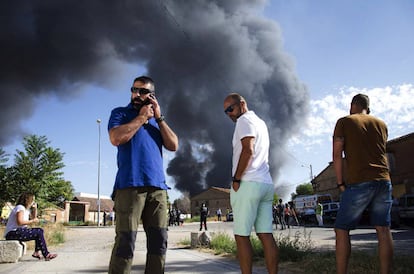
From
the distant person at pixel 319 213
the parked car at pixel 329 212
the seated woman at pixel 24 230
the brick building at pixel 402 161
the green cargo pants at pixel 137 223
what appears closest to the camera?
the green cargo pants at pixel 137 223

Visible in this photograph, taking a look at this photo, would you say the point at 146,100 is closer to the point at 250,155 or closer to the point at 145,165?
the point at 145,165

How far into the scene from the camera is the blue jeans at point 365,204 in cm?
338

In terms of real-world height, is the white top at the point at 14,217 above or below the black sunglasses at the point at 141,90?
below

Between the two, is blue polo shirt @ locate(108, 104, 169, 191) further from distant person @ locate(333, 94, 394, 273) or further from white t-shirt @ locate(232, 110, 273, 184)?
distant person @ locate(333, 94, 394, 273)

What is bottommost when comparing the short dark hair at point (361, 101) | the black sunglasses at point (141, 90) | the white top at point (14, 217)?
the white top at point (14, 217)

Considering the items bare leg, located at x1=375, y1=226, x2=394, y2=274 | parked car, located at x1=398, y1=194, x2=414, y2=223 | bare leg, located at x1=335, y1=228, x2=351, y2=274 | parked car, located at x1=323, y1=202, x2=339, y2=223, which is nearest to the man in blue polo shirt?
bare leg, located at x1=335, y1=228, x2=351, y2=274

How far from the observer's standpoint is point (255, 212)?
3.29 meters

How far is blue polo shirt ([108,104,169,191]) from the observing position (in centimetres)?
278

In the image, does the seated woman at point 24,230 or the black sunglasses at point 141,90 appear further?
the seated woman at point 24,230

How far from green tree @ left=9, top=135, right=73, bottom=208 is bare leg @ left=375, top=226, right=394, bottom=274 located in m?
30.2

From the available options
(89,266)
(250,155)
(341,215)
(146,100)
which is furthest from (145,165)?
(89,266)

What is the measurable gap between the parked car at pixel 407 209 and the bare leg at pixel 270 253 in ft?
64.3

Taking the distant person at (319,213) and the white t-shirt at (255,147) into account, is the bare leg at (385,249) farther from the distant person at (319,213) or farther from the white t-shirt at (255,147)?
the distant person at (319,213)

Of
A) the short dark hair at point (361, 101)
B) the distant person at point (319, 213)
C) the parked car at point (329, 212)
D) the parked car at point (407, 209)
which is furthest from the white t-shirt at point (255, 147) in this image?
the parked car at point (329, 212)
